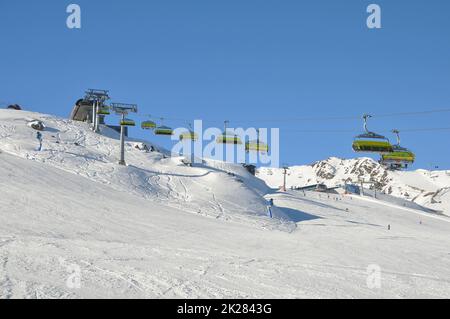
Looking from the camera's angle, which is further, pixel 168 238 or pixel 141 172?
pixel 141 172

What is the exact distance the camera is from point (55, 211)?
21.4 m

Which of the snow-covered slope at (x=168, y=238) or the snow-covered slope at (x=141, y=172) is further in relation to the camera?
the snow-covered slope at (x=141, y=172)

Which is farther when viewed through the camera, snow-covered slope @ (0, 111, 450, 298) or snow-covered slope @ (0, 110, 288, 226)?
snow-covered slope @ (0, 110, 288, 226)

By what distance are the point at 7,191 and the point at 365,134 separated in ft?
54.3

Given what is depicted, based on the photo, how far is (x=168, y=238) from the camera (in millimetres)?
19438

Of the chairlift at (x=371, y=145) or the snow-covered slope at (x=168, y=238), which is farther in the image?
the chairlift at (x=371, y=145)

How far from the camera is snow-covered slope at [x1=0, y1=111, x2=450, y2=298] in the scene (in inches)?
464

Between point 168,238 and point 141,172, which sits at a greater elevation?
point 141,172

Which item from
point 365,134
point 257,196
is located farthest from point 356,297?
point 257,196

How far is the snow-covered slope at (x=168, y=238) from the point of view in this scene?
1177 centimetres
